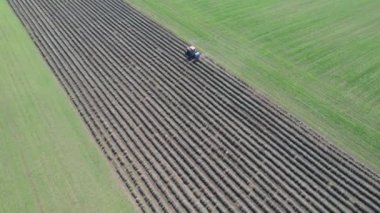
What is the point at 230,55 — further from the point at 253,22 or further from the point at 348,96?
the point at 348,96

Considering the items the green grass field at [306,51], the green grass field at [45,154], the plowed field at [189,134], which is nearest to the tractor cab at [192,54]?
the plowed field at [189,134]

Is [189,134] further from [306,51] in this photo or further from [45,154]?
[306,51]

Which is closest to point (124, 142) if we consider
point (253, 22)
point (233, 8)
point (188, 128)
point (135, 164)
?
point (135, 164)

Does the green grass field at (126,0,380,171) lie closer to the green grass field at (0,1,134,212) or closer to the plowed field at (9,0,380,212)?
the plowed field at (9,0,380,212)

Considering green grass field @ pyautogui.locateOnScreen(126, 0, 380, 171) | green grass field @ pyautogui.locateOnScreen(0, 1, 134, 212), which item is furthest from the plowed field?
green grass field @ pyautogui.locateOnScreen(126, 0, 380, 171)

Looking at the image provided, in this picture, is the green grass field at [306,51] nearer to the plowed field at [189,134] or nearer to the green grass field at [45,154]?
the plowed field at [189,134]

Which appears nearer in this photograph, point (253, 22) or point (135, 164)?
point (135, 164)

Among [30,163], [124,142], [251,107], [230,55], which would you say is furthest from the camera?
[230,55]

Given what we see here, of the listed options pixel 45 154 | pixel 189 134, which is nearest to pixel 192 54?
pixel 189 134
